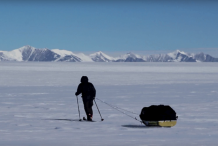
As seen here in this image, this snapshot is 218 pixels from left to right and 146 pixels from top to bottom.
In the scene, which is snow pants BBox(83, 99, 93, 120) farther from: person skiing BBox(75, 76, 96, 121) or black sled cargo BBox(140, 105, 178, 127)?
black sled cargo BBox(140, 105, 178, 127)

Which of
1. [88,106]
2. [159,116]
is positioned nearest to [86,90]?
[88,106]

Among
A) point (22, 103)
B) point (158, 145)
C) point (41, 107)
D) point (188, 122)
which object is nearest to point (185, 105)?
point (188, 122)

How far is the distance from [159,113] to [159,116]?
0.08 meters

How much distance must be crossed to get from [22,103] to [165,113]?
6024 mm

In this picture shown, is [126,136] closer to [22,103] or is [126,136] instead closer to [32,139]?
[32,139]

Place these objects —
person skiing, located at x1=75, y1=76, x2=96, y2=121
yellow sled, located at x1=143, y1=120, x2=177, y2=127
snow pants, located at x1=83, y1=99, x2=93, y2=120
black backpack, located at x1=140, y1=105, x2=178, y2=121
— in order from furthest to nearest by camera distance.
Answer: snow pants, located at x1=83, y1=99, x2=93, y2=120
person skiing, located at x1=75, y1=76, x2=96, y2=121
yellow sled, located at x1=143, y1=120, x2=177, y2=127
black backpack, located at x1=140, y1=105, x2=178, y2=121

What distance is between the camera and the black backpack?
7.20m

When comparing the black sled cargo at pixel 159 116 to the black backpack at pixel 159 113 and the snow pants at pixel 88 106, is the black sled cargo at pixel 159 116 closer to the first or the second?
the black backpack at pixel 159 113

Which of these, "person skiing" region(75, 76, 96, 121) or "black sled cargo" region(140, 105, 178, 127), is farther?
"person skiing" region(75, 76, 96, 121)

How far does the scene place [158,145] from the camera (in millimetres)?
5770

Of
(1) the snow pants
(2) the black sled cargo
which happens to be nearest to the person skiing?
(1) the snow pants

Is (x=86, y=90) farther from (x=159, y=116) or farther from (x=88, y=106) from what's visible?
(x=159, y=116)

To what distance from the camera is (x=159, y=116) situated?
7.25 meters

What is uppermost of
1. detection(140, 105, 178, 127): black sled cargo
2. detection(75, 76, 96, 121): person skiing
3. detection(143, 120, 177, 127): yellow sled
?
detection(75, 76, 96, 121): person skiing
